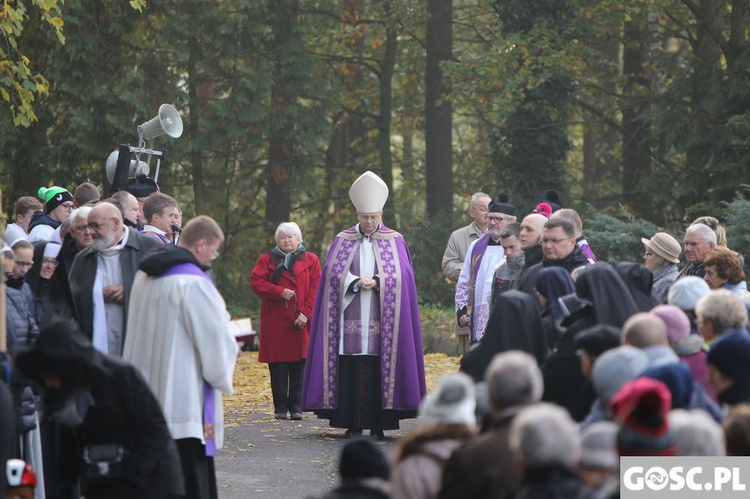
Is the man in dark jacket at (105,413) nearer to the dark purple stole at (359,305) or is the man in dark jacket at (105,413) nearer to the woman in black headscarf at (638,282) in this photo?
the woman in black headscarf at (638,282)

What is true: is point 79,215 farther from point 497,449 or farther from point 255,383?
point 255,383

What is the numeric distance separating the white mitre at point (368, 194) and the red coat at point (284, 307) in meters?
1.65

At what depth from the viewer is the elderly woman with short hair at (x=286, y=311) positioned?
15883 mm

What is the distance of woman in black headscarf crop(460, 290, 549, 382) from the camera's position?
27.7ft

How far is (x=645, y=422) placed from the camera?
5609mm

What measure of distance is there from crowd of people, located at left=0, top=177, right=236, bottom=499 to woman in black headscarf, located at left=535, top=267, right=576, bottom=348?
1.88m

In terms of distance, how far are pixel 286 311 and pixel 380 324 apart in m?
1.78

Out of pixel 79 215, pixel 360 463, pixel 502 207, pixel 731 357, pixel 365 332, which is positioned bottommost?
pixel 360 463

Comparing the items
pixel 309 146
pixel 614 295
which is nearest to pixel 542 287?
pixel 614 295

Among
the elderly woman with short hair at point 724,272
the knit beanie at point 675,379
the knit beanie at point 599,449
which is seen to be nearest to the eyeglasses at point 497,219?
the elderly woman with short hair at point 724,272

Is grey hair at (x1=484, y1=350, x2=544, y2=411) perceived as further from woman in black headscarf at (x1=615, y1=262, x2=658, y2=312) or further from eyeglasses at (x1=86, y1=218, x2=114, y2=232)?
eyeglasses at (x1=86, y1=218, x2=114, y2=232)

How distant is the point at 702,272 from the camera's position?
11.8 m

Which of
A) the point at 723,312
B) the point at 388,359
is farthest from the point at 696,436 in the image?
the point at 388,359

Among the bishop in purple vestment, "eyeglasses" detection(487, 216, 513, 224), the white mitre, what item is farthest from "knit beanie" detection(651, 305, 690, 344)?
the white mitre
